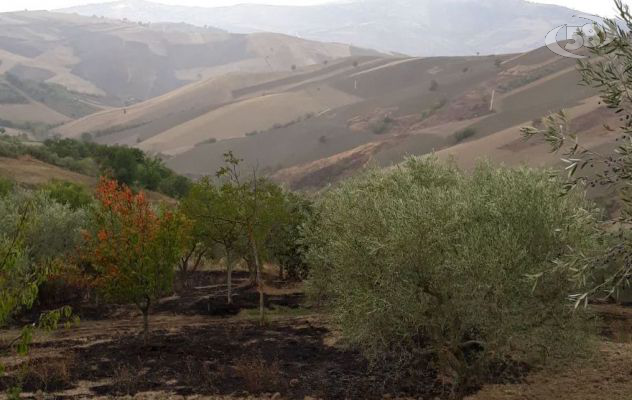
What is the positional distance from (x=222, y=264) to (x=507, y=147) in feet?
248

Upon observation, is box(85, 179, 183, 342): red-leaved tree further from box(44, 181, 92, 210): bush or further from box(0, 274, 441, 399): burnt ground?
box(44, 181, 92, 210): bush

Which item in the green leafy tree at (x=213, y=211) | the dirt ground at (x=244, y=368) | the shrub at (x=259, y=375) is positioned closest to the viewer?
the dirt ground at (x=244, y=368)

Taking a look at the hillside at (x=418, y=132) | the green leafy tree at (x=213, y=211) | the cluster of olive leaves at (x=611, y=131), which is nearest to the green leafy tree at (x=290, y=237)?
the green leafy tree at (x=213, y=211)

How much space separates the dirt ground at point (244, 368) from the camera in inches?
963

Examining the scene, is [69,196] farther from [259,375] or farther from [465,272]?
[465,272]

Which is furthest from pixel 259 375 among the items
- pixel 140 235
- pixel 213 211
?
pixel 213 211

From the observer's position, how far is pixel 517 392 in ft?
79.4

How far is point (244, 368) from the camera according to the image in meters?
26.6

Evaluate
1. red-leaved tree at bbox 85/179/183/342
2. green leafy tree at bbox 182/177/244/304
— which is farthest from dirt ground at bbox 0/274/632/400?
green leafy tree at bbox 182/177/244/304

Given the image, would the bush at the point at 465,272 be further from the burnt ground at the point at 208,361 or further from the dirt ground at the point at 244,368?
the burnt ground at the point at 208,361

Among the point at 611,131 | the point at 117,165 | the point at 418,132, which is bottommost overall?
the point at 611,131

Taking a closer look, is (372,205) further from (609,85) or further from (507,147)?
(507,147)

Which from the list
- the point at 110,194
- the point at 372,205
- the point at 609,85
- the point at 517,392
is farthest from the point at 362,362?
the point at 609,85

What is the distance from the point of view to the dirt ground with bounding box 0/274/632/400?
80.2 feet
